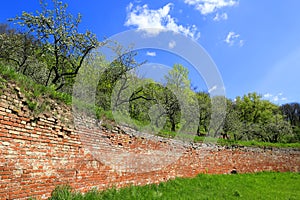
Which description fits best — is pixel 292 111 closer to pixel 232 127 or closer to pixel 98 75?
pixel 232 127

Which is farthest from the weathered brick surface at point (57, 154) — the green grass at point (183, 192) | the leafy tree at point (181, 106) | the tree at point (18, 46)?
the tree at point (18, 46)

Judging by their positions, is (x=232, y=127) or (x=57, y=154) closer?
(x=57, y=154)

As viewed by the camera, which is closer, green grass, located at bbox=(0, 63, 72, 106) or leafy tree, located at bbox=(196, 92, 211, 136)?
green grass, located at bbox=(0, 63, 72, 106)

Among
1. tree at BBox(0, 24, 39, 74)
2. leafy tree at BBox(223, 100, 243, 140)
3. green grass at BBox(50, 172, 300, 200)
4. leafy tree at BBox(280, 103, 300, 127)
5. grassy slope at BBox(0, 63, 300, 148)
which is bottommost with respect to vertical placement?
green grass at BBox(50, 172, 300, 200)

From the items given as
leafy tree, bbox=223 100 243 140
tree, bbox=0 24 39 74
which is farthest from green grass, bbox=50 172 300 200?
leafy tree, bbox=223 100 243 140

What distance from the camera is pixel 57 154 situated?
221 inches

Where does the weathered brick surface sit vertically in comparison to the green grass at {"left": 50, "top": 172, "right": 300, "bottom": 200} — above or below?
above

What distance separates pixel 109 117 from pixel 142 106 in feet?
24.5

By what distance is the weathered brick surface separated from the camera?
4.58m

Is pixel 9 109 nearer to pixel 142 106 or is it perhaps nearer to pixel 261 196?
pixel 261 196

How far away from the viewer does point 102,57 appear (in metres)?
15.6

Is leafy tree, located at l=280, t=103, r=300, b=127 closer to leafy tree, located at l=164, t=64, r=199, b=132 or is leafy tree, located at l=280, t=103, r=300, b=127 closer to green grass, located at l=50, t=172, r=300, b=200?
leafy tree, located at l=164, t=64, r=199, b=132

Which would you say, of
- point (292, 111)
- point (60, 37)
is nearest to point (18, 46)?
point (60, 37)

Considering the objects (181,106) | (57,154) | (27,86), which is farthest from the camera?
(181,106)
